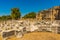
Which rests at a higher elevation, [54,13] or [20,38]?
[54,13]

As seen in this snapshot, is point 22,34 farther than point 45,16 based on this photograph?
No

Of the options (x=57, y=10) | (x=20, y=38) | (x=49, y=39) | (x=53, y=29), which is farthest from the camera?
(x=57, y=10)

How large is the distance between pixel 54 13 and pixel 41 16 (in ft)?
11.4

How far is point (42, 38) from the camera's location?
1204 centimetres

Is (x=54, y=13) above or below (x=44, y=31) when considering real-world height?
above

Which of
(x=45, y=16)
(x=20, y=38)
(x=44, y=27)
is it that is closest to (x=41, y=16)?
(x=45, y=16)

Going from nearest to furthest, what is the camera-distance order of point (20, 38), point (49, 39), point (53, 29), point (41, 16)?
1. point (49, 39)
2. point (20, 38)
3. point (53, 29)
4. point (41, 16)

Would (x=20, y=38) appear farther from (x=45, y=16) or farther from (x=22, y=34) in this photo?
(x=45, y=16)

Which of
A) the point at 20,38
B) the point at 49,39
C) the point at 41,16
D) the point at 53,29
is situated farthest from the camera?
the point at 41,16

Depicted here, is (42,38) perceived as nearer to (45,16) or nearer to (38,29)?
(38,29)

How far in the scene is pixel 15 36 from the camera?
1322 centimetres

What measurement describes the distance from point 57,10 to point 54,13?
2.58ft

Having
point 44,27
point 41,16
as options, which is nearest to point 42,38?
point 44,27

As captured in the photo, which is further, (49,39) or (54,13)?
(54,13)
